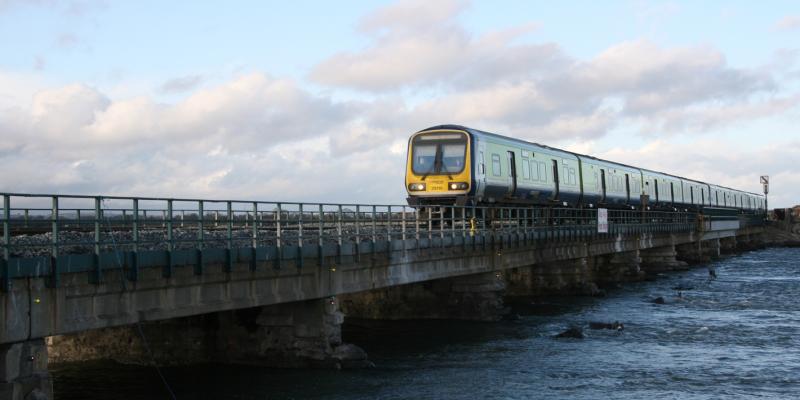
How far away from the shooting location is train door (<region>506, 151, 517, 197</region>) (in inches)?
1531

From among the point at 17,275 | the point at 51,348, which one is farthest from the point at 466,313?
the point at 17,275

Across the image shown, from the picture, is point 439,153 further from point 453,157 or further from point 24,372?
point 24,372

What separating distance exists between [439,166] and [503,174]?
4.31 metres

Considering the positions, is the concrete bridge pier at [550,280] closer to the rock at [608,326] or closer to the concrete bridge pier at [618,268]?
the concrete bridge pier at [618,268]

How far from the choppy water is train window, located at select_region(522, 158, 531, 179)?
7.04m

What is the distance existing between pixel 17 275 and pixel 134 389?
7.08 metres

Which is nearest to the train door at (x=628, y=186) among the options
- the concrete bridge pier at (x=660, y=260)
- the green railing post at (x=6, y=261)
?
the concrete bridge pier at (x=660, y=260)

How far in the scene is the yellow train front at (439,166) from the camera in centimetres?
3428

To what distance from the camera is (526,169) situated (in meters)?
40.8

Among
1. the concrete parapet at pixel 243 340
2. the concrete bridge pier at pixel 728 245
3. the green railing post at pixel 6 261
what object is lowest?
the concrete parapet at pixel 243 340

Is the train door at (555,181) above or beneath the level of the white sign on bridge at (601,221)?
above

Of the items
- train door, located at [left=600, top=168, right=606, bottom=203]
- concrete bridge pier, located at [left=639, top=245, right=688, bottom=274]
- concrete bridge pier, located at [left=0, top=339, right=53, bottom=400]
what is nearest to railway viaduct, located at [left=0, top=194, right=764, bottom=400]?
concrete bridge pier, located at [left=0, top=339, right=53, bottom=400]

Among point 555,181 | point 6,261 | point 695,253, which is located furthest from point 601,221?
point 695,253

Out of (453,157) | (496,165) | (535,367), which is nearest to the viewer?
(535,367)
